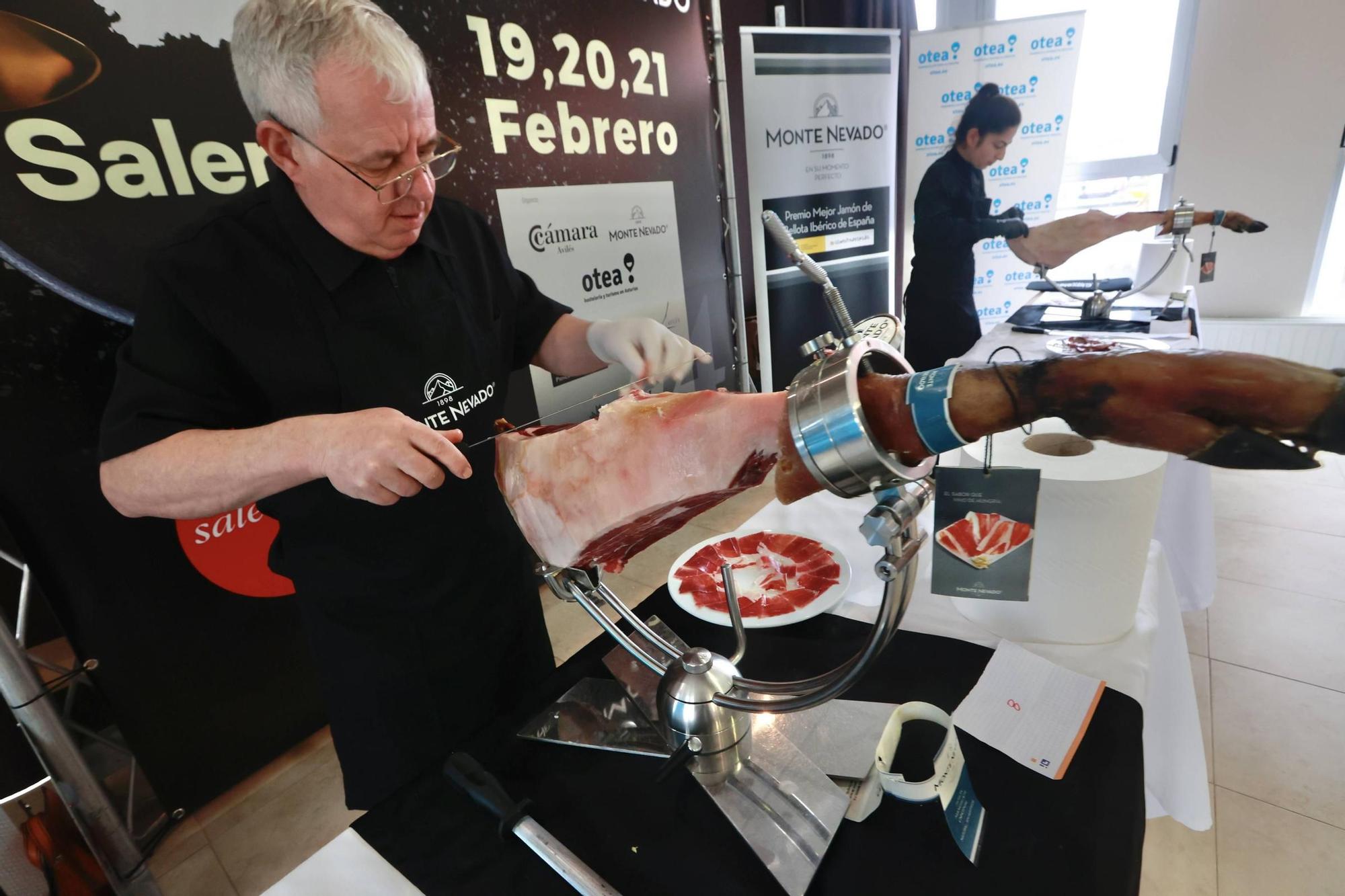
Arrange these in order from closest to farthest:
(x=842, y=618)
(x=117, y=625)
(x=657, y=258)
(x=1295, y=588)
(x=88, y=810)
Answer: (x=842, y=618), (x=88, y=810), (x=117, y=625), (x=1295, y=588), (x=657, y=258)

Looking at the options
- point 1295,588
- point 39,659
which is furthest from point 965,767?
point 1295,588

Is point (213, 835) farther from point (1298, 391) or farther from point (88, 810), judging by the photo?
point (1298, 391)

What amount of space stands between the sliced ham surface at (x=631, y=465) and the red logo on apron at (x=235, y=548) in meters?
1.45

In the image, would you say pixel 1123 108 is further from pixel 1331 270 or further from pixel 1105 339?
pixel 1105 339

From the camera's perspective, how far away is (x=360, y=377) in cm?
107

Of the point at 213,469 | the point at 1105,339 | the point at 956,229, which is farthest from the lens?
the point at 956,229

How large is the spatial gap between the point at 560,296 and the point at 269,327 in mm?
1827

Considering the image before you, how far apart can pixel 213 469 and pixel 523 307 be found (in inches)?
25.5

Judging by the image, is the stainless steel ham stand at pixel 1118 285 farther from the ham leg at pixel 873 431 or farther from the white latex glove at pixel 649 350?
the white latex glove at pixel 649 350

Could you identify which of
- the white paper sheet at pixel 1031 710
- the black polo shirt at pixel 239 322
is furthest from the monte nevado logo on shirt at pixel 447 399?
the white paper sheet at pixel 1031 710

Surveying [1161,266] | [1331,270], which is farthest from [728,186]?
[1331,270]

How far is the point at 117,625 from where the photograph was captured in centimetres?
176

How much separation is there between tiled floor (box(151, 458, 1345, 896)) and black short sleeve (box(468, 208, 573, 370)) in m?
1.44

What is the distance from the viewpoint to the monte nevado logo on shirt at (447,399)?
112 centimetres
